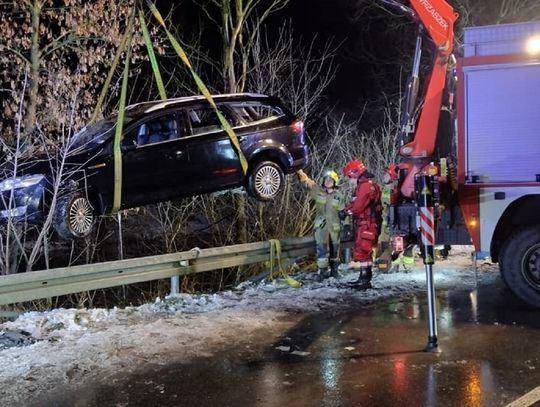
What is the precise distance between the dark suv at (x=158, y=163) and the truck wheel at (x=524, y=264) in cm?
321

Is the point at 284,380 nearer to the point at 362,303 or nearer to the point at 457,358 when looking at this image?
the point at 457,358

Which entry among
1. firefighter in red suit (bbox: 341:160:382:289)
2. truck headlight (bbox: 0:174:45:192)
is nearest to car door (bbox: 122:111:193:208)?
truck headlight (bbox: 0:174:45:192)

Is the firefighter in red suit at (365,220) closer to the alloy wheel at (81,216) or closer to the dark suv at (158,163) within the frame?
the dark suv at (158,163)

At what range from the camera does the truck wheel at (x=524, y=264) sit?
7763mm

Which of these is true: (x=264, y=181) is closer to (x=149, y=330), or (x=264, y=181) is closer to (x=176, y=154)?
(x=176, y=154)

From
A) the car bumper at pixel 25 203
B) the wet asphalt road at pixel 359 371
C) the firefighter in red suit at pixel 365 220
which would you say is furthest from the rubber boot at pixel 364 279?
the car bumper at pixel 25 203

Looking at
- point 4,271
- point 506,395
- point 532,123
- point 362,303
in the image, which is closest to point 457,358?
point 506,395

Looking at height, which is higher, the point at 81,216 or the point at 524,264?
the point at 81,216

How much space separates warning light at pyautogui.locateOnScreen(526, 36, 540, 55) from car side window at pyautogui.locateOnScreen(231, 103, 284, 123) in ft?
11.3

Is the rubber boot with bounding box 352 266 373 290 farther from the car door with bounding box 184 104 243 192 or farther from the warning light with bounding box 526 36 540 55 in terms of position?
the warning light with bounding box 526 36 540 55

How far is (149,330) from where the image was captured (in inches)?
261

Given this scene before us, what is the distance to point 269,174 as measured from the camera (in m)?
8.74

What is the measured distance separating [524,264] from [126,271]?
4.94 meters

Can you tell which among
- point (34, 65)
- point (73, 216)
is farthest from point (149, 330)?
point (34, 65)
